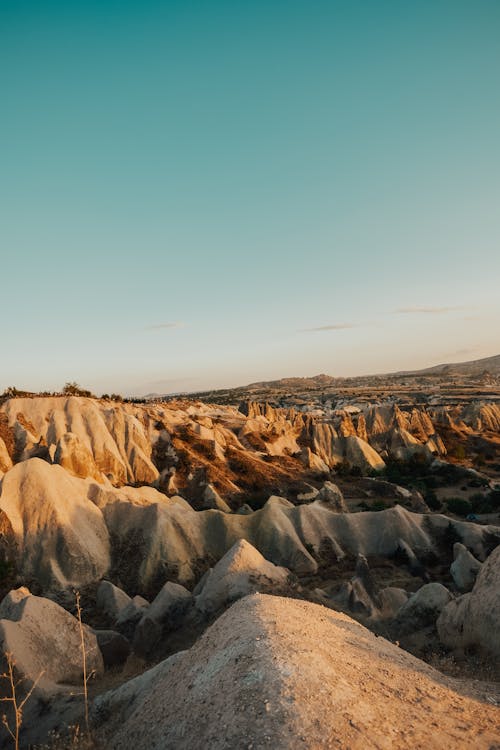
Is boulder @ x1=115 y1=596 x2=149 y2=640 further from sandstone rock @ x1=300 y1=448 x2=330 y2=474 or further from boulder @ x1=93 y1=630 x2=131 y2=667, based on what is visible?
sandstone rock @ x1=300 y1=448 x2=330 y2=474

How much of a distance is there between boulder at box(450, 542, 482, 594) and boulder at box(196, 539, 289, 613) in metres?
11.6

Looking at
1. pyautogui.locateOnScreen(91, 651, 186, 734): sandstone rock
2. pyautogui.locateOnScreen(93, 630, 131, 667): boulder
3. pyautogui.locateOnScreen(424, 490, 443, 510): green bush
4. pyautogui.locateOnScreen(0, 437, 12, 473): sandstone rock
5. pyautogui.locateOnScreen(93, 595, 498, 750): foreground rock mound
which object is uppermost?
pyautogui.locateOnScreen(0, 437, 12, 473): sandstone rock

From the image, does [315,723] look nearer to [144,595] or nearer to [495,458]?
[144,595]

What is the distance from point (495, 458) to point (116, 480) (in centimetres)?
6668

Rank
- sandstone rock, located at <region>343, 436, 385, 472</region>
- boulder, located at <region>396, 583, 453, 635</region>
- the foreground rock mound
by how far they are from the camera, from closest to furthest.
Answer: the foreground rock mound < boulder, located at <region>396, 583, 453, 635</region> < sandstone rock, located at <region>343, 436, 385, 472</region>

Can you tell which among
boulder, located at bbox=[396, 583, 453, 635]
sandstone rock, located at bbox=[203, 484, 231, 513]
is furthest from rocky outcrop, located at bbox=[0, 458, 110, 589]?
boulder, located at bbox=[396, 583, 453, 635]

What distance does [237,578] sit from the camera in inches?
929

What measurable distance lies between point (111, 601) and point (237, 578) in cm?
799

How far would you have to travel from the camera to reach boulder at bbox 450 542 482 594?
28328 millimetres

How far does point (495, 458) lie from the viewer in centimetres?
8006

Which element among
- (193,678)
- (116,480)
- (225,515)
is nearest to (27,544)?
(225,515)

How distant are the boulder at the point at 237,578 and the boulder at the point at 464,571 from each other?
11638mm

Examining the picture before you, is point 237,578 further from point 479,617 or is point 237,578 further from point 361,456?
point 361,456

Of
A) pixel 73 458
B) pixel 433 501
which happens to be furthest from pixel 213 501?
pixel 433 501
